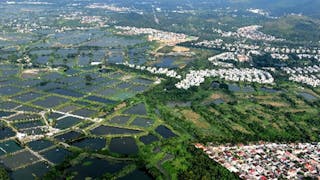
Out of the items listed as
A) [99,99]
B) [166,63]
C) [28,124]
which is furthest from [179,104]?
[166,63]

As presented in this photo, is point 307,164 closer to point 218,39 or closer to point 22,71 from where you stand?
point 22,71

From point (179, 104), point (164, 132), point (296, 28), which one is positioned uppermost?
point (296, 28)

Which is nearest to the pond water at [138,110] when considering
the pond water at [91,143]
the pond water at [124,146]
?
the pond water at [124,146]

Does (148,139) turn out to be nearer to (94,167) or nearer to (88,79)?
(94,167)

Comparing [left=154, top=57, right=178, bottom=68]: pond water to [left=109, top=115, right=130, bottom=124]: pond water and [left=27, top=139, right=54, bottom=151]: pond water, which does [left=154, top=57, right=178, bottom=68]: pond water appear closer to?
[left=109, top=115, right=130, bottom=124]: pond water

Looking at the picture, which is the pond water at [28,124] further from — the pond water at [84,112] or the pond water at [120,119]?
the pond water at [120,119]

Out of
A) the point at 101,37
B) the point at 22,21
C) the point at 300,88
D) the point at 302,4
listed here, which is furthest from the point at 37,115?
the point at 302,4
